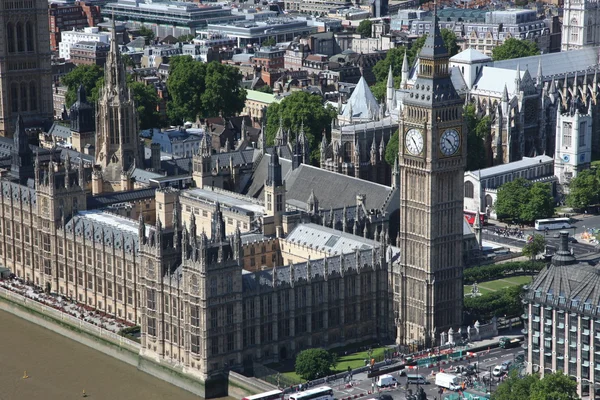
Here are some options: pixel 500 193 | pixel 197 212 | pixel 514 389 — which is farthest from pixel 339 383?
pixel 500 193

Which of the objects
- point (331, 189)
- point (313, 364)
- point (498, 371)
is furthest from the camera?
point (331, 189)

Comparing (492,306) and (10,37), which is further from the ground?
(10,37)

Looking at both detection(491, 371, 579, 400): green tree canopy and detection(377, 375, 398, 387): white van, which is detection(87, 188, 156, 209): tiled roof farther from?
detection(491, 371, 579, 400): green tree canopy

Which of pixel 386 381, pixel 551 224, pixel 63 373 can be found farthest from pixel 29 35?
pixel 386 381

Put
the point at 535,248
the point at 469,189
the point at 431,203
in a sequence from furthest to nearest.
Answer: the point at 469,189 < the point at 535,248 < the point at 431,203

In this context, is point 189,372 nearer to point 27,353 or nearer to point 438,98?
point 27,353

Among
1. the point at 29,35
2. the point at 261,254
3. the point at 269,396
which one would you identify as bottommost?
the point at 269,396

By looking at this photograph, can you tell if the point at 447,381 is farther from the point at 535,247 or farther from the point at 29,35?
the point at 29,35

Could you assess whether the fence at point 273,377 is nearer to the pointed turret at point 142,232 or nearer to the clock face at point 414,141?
the pointed turret at point 142,232
